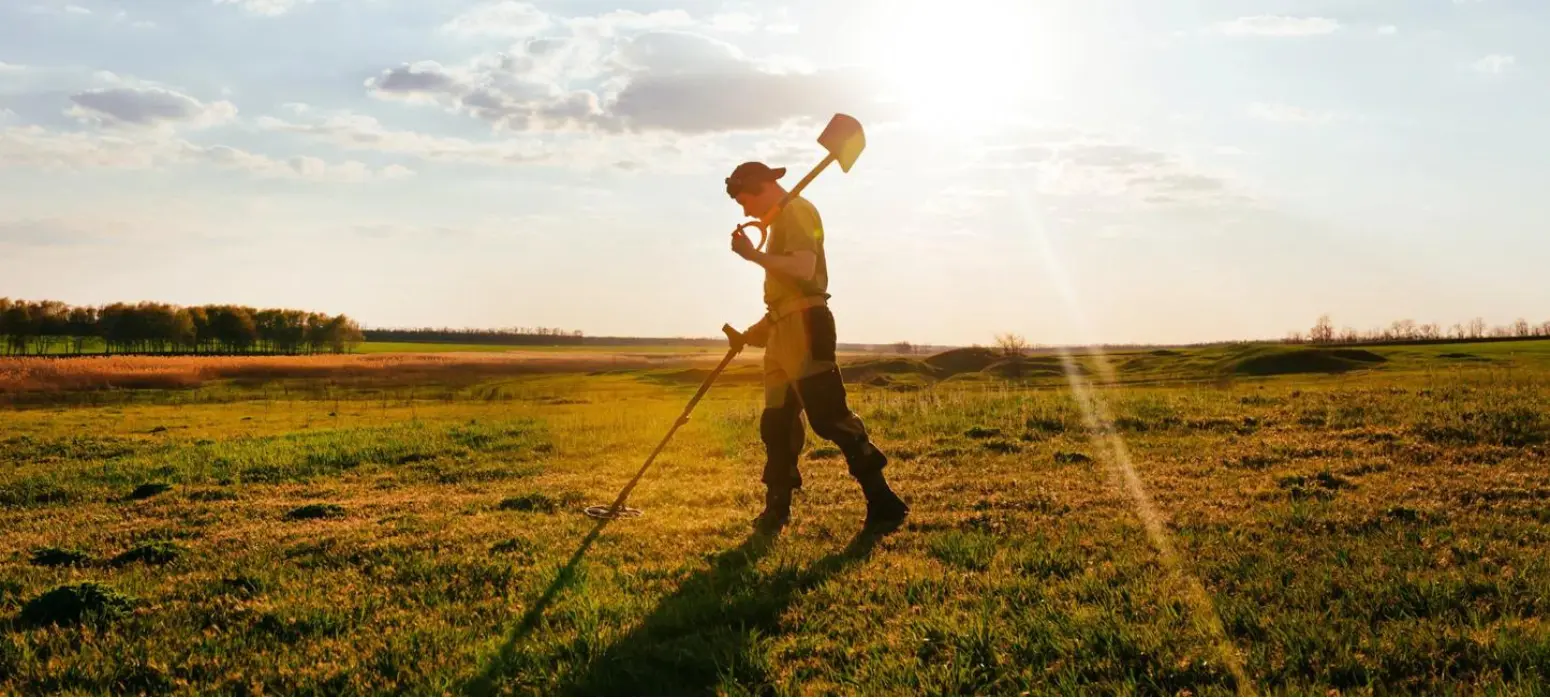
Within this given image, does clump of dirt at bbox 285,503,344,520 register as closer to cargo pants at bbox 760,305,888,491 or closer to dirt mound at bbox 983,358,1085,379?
cargo pants at bbox 760,305,888,491

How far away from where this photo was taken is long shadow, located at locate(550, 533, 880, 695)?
14.3 feet

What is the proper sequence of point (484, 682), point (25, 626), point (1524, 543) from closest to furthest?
point (484, 682) → point (25, 626) → point (1524, 543)

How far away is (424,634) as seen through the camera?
203 inches

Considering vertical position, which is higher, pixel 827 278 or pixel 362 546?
pixel 827 278

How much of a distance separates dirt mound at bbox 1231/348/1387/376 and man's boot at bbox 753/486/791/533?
6440cm

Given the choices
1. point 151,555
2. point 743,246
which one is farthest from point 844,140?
point 151,555

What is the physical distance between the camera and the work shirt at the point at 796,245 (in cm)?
764

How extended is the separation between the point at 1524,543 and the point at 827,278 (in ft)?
18.5

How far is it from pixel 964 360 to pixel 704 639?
87.4 meters

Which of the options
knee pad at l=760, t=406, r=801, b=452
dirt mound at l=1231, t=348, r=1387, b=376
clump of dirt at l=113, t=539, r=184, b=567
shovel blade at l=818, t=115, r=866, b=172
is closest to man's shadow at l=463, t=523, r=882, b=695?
knee pad at l=760, t=406, r=801, b=452

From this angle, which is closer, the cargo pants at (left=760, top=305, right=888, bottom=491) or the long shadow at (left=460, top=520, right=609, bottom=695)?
the long shadow at (left=460, top=520, right=609, bottom=695)

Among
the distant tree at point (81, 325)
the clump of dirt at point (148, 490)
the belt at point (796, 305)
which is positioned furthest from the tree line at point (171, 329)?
the belt at point (796, 305)

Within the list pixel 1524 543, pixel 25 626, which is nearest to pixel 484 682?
pixel 25 626

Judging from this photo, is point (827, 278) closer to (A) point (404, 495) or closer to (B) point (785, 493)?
(B) point (785, 493)
